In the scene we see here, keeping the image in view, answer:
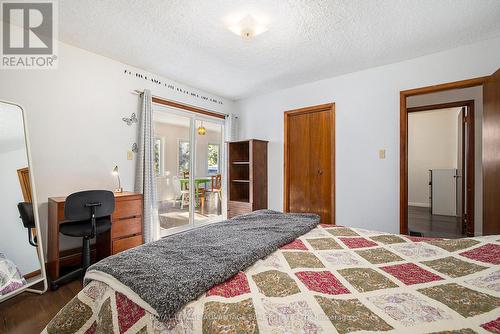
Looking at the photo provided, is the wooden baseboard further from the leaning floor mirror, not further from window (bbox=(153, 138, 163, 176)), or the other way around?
window (bbox=(153, 138, 163, 176))

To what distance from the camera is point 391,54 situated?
2.73m

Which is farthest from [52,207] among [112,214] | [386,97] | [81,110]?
[386,97]

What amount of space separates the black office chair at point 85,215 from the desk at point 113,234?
0.50ft

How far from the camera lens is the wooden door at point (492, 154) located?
2102mm

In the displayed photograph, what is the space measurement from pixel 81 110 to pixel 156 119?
39.9 inches

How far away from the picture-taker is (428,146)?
592 centimetres

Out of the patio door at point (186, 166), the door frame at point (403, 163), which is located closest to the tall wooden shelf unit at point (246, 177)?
the patio door at point (186, 166)

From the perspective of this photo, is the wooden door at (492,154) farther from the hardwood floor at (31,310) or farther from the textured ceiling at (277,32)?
the hardwood floor at (31,310)

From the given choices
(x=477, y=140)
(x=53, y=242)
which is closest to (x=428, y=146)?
(x=477, y=140)

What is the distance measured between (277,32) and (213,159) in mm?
2665

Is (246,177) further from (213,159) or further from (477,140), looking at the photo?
(477,140)

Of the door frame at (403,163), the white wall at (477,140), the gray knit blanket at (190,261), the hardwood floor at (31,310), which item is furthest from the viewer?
the white wall at (477,140)

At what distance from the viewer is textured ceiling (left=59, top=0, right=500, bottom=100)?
1910 millimetres

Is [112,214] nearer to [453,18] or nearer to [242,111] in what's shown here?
[242,111]
